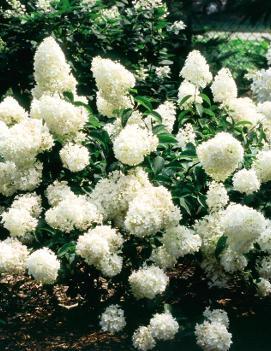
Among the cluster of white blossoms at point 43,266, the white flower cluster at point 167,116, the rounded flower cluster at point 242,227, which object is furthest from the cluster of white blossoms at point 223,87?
the cluster of white blossoms at point 43,266

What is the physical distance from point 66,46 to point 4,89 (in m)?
0.65

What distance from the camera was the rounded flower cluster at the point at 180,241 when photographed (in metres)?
3.30

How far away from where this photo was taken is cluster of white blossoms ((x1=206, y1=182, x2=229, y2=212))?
11.3 feet

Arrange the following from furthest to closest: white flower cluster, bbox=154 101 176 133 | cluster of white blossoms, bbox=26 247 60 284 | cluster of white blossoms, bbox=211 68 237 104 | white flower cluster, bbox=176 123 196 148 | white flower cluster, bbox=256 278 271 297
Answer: cluster of white blossoms, bbox=211 68 237 104, white flower cluster, bbox=154 101 176 133, white flower cluster, bbox=176 123 196 148, white flower cluster, bbox=256 278 271 297, cluster of white blossoms, bbox=26 247 60 284

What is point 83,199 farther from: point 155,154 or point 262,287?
point 262,287

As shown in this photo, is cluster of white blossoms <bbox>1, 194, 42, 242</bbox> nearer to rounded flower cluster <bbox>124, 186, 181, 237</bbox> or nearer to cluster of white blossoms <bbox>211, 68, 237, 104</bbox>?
rounded flower cluster <bbox>124, 186, 181, 237</bbox>

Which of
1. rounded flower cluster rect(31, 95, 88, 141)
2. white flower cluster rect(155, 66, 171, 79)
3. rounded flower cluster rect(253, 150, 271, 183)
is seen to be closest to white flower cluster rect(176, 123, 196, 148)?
rounded flower cluster rect(253, 150, 271, 183)

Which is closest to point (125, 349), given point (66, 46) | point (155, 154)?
point (155, 154)

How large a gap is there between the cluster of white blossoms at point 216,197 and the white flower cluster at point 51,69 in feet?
3.08

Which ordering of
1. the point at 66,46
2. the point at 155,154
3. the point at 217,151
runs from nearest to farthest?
the point at 217,151 < the point at 155,154 < the point at 66,46

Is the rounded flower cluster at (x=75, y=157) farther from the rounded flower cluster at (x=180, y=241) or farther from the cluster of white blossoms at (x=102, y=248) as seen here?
the rounded flower cluster at (x=180, y=241)

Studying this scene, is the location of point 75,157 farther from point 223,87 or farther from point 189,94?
point 223,87

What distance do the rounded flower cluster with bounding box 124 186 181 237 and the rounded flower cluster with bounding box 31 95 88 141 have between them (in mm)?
498

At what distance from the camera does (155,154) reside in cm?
365
